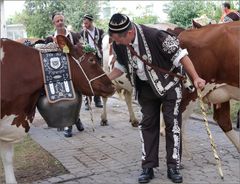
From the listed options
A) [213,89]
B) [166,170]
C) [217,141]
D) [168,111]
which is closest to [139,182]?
[166,170]

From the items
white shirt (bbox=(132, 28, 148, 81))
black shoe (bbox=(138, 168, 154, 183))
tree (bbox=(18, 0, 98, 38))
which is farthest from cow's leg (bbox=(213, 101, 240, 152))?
tree (bbox=(18, 0, 98, 38))

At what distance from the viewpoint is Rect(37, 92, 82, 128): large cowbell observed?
13.5 ft

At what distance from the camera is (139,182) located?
4.73 m

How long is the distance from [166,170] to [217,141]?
139cm

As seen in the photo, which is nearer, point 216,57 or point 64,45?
point 64,45

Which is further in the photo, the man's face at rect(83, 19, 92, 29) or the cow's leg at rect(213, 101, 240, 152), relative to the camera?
the man's face at rect(83, 19, 92, 29)

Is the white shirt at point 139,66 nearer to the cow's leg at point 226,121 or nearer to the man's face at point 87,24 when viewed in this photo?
the cow's leg at point 226,121

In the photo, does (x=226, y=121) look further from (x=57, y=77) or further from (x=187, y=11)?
(x=187, y=11)

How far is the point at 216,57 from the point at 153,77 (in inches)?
36.4

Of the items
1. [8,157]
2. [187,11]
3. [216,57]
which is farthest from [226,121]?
[187,11]

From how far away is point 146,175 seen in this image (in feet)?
15.6

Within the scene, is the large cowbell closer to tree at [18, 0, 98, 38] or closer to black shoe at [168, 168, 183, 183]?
black shoe at [168, 168, 183, 183]

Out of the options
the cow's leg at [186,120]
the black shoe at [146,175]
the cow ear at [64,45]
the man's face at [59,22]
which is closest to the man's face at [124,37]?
the cow ear at [64,45]

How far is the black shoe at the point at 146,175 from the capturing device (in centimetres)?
471
